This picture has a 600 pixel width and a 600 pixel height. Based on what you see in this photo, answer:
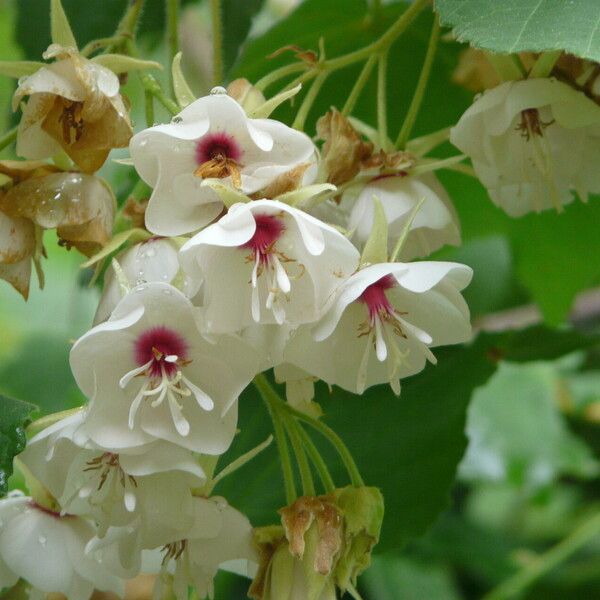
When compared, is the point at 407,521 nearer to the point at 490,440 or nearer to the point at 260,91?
the point at 260,91

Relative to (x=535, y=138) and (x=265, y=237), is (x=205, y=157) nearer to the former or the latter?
(x=265, y=237)

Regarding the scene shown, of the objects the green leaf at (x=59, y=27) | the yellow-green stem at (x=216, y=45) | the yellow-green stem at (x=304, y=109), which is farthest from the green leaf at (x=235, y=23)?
the green leaf at (x=59, y=27)

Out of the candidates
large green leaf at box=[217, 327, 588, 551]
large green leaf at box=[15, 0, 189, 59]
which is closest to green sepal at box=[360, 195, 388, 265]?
large green leaf at box=[217, 327, 588, 551]

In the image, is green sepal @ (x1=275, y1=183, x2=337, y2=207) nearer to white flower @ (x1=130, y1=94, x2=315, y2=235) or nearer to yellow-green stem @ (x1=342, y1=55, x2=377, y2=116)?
white flower @ (x1=130, y1=94, x2=315, y2=235)

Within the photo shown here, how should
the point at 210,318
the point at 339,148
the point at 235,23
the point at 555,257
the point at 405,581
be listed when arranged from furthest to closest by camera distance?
the point at 405,581, the point at 555,257, the point at 235,23, the point at 339,148, the point at 210,318

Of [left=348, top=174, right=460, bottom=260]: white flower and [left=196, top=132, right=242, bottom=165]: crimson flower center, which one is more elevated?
[left=196, top=132, right=242, bottom=165]: crimson flower center

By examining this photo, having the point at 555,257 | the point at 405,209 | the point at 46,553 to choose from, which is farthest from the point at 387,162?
the point at 555,257
